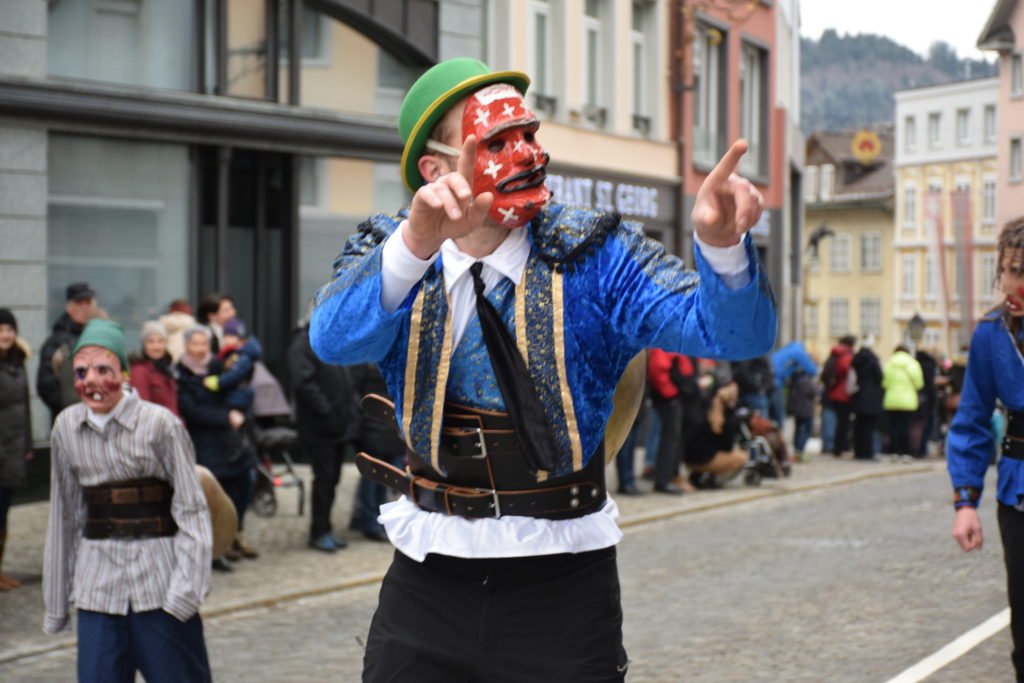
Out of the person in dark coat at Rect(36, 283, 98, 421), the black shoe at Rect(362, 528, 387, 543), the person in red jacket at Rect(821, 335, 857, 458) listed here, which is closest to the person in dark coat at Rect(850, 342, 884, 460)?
the person in red jacket at Rect(821, 335, 857, 458)

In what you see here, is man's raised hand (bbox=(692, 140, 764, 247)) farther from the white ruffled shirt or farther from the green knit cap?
the green knit cap

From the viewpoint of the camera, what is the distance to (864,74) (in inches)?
4609

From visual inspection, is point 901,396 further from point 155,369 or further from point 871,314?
point 871,314

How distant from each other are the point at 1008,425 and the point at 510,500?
265 centimetres

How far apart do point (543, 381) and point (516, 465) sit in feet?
0.67

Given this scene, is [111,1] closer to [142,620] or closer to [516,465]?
[142,620]

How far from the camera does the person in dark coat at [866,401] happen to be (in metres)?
19.8

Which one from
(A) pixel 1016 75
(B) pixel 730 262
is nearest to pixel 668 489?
(B) pixel 730 262

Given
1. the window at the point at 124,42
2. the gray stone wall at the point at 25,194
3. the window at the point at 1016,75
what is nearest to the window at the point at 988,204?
the window at the point at 1016,75

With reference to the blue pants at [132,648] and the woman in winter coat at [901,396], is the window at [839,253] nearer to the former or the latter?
the woman in winter coat at [901,396]

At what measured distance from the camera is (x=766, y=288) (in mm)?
2660

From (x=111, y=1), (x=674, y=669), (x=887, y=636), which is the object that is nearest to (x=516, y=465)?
(x=674, y=669)

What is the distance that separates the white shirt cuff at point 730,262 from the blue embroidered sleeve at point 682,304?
0.01 meters

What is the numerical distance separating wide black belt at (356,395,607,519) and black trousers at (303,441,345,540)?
7.55 m
